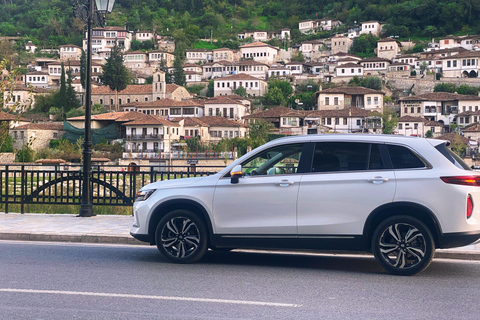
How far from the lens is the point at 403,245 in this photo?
7852 millimetres

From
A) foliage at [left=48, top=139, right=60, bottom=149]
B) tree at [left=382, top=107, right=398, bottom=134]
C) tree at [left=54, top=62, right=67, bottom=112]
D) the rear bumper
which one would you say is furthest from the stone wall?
the rear bumper

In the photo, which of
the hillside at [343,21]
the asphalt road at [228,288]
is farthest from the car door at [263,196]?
the hillside at [343,21]

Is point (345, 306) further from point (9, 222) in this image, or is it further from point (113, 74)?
point (113, 74)

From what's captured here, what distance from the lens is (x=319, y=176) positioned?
8.14m

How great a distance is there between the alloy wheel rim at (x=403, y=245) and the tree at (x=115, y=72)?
4166 inches

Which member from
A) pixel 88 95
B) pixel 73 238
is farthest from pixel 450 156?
pixel 88 95

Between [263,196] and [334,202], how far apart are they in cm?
102

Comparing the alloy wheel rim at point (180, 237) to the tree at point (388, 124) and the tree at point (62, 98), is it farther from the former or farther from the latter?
the tree at point (62, 98)

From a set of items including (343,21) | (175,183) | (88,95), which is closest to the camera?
(175,183)

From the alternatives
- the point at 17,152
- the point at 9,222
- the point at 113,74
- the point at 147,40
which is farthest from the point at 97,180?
the point at 147,40

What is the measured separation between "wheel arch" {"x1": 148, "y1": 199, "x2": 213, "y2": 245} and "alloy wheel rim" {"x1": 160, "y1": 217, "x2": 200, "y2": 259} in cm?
18

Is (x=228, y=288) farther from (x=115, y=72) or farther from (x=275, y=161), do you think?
(x=115, y=72)

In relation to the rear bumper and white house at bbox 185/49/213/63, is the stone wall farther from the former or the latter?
white house at bbox 185/49/213/63

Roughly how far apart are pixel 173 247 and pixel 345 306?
10.9ft
